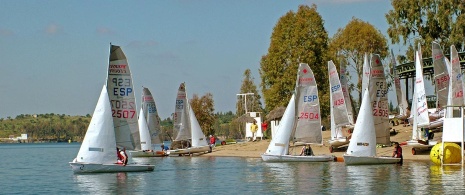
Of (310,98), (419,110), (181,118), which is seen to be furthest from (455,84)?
(181,118)

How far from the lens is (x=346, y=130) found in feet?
203

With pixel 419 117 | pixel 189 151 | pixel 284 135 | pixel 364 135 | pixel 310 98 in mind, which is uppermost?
pixel 310 98

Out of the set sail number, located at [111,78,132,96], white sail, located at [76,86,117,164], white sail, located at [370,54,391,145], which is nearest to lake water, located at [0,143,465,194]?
white sail, located at [76,86,117,164]

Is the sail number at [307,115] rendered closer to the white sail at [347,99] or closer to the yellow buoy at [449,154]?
the white sail at [347,99]

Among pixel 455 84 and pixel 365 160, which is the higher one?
pixel 455 84

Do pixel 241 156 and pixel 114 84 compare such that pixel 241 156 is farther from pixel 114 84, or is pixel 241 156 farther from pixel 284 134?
pixel 114 84

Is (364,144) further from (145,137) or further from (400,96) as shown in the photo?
(145,137)

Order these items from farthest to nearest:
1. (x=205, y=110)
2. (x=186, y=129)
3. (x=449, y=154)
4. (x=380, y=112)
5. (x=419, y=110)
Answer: (x=205, y=110) → (x=186, y=129) → (x=419, y=110) → (x=380, y=112) → (x=449, y=154)

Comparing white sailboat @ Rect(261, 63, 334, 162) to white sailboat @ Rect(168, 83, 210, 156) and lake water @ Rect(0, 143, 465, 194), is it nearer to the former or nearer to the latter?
lake water @ Rect(0, 143, 465, 194)

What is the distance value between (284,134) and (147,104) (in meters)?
22.9

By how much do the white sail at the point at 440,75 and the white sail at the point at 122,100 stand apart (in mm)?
18346

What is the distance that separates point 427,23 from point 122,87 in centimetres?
3480

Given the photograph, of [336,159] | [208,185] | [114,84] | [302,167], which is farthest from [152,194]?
→ [336,159]

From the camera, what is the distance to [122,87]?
43.5 meters
